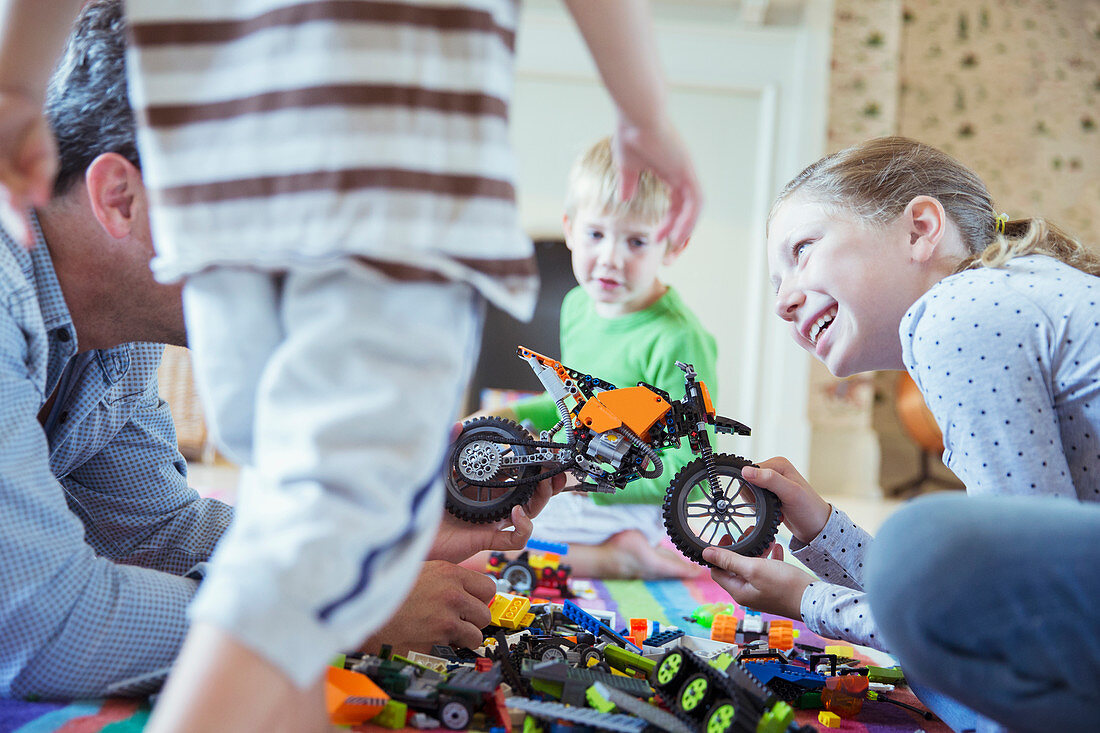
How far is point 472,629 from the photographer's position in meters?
0.89

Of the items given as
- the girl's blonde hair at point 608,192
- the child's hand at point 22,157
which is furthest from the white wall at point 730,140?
the child's hand at point 22,157

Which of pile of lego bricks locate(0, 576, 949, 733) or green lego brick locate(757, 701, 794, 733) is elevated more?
green lego brick locate(757, 701, 794, 733)

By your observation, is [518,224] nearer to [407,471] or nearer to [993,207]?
[407,471]

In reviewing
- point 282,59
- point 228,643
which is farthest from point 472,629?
point 282,59

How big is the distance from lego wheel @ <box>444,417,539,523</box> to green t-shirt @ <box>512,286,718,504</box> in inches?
12.3

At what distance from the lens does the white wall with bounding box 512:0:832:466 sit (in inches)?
149

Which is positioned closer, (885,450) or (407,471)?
(407,471)

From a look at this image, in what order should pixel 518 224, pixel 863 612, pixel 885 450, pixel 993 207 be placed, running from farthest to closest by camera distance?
pixel 885 450 < pixel 993 207 < pixel 863 612 < pixel 518 224

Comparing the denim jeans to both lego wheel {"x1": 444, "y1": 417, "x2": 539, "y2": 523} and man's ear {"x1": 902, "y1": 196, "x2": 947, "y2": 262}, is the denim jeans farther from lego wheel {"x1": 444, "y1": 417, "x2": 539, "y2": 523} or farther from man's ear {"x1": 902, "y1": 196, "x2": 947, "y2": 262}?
lego wheel {"x1": 444, "y1": 417, "x2": 539, "y2": 523}

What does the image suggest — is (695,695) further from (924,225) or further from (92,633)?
(924,225)

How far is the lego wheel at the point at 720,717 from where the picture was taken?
0.68 meters

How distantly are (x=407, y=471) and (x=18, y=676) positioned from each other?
1.43 ft

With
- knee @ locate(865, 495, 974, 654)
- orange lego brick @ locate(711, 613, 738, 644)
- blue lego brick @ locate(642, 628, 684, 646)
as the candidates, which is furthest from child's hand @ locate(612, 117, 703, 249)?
orange lego brick @ locate(711, 613, 738, 644)

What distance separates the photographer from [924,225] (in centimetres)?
101
